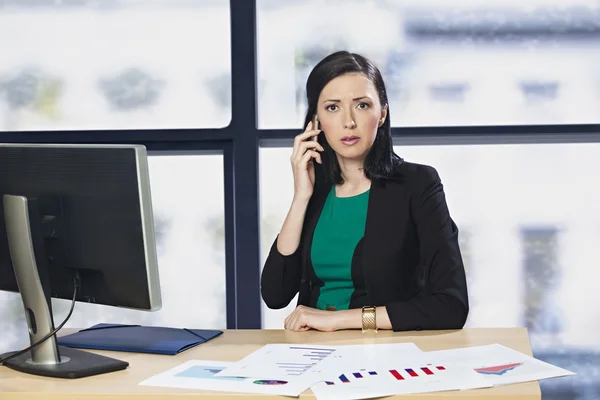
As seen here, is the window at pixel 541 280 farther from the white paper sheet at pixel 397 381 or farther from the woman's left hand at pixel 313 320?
the white paper sheet at pixel 397 381

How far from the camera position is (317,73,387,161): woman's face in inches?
89.2

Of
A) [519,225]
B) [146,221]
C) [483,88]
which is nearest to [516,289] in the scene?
[519,225]

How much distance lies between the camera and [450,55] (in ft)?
9.92

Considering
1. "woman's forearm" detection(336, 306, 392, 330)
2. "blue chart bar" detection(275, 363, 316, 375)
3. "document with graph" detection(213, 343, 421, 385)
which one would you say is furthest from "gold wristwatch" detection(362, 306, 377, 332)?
"blue chart bar" detection(275, 363, 316, 375)

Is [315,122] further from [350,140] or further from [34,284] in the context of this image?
[34,284]

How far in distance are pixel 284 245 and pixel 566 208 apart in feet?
4.27

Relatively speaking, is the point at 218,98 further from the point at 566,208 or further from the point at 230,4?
the point at 566,208

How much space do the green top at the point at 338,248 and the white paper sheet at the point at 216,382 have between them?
2.29 feet

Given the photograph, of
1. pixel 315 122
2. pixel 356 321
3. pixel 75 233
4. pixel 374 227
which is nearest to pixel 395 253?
pixel 374 227

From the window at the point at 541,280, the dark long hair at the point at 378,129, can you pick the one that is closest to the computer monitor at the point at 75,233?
the dark long hair at the point at 378,129

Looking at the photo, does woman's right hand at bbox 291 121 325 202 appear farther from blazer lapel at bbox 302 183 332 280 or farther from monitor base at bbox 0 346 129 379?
monitor base at bbox 0 346 129 379

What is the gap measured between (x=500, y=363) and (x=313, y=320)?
1.74 ft

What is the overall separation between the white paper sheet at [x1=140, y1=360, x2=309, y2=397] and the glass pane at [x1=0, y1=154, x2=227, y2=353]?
1.53 metres

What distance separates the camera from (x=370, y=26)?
3.03 metres
